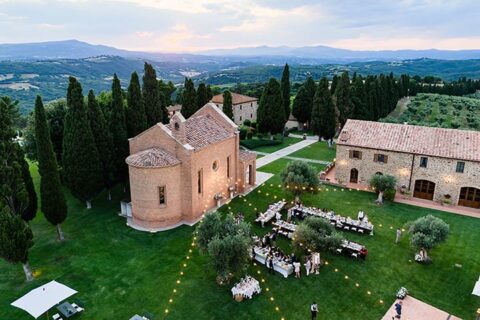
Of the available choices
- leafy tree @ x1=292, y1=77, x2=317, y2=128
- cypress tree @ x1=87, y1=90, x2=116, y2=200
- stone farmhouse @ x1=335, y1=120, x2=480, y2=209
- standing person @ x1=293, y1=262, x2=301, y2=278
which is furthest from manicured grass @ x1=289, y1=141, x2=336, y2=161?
standing person @ x1=293, y1=262, x2=301, y2=278

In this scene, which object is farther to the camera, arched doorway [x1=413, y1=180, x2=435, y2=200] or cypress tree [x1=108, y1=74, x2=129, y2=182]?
arched doorway [x1=413, y1=180, x2=435, y2=200]

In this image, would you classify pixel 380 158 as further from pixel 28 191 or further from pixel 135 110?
pixel 28 191

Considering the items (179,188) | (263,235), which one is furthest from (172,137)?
(263,235)

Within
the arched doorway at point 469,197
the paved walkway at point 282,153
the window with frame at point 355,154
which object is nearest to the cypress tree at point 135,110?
the paved walkway at point 282,153

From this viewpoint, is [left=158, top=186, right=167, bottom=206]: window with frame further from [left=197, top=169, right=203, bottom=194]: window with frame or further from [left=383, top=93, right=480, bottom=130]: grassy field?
[left=383, top=93, right=480, bottom=130]: grassy field

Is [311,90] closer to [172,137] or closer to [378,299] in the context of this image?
[172,137]

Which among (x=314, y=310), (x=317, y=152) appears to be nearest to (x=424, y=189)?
(x=317, y=152)
